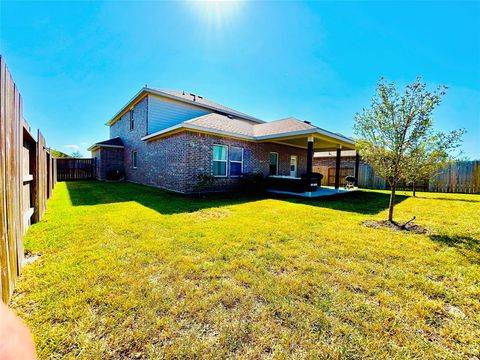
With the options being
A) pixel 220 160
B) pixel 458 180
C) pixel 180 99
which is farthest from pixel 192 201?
pixel 458 180

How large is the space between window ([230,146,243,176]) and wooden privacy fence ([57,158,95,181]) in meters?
15.5

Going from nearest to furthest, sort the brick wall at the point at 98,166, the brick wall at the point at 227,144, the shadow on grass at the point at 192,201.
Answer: the shadow on grass at the point at 192,201
the brick wall at the point at 227,144
the brick wall at the point at 98,166

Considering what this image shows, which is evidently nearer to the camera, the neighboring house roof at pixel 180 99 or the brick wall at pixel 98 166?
the neighboring house roof at pixel 180 99

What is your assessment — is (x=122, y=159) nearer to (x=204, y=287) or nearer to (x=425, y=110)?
(x=204, y=287)

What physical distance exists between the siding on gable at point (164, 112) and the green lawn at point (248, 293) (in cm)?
991

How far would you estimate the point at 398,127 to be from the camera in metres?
5.19

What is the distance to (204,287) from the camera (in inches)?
95.3

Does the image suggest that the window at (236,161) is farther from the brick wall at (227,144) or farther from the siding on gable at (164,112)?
the siding on gable at (164,112)

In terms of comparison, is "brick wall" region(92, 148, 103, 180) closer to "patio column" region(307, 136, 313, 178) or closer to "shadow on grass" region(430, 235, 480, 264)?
"patio column" region(307, 136, 313, 178)

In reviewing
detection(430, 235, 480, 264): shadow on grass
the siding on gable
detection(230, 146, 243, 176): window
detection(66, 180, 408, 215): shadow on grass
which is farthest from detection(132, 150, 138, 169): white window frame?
detection(430, 235, 480, 264): shadow on grass

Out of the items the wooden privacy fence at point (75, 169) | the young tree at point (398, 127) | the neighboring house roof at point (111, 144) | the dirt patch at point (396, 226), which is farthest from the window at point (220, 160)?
the wooden privacy fence at point (75, 169)

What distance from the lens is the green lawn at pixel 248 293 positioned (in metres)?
1.68

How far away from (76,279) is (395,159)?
701 cm

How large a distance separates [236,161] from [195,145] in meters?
2.61
